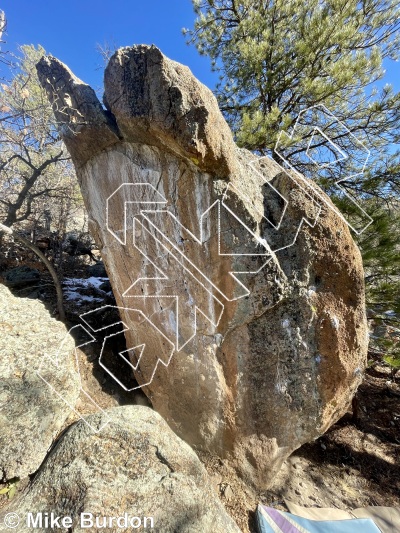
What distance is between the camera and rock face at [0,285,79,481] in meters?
2.15

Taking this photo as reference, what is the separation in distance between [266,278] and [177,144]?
137 centimetres

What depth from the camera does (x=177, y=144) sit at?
7.40 feet

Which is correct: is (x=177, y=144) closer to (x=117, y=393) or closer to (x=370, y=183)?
A: (x=117, y=393)

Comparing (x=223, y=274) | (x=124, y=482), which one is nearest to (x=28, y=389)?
(x=124, y=482)

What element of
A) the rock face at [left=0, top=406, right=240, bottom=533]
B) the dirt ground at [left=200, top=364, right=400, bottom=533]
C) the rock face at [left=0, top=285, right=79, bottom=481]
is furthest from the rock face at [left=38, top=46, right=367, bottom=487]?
the rock face at [left=0, top=285, right=79, bottom=481]

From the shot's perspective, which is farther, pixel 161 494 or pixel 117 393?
pixel 117 393

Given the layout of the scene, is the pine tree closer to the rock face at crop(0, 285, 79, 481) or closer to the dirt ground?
the dirt ground

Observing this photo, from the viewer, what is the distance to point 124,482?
6.64 feet

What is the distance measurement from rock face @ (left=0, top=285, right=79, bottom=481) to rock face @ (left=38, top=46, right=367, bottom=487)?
87cm

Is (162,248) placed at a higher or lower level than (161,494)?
higher

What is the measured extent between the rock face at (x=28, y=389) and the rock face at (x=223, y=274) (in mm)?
872

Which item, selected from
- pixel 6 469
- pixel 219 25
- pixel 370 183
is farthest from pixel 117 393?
pixel 219 25

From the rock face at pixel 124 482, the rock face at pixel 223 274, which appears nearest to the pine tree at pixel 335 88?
the rock face at pixel 223 274

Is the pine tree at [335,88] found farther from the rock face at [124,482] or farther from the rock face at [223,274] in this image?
the rock face at [124,482]
